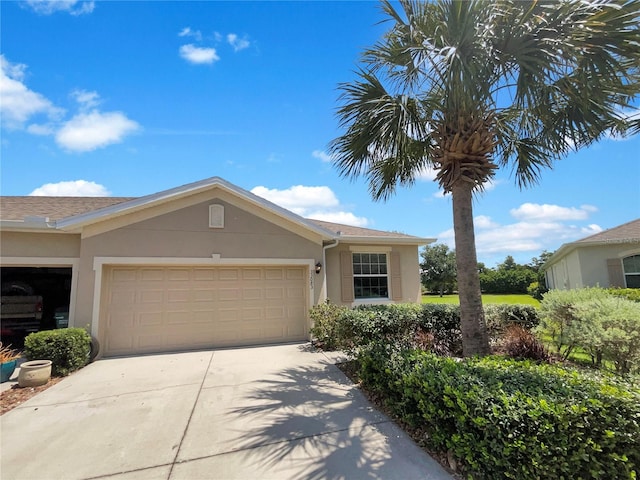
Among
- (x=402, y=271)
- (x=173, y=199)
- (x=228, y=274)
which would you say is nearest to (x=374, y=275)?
(x=402, y=271)

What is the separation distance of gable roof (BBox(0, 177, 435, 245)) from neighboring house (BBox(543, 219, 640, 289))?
824cm

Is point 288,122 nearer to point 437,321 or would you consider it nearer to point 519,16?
point 519,16

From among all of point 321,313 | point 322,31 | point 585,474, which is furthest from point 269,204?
point 585,474

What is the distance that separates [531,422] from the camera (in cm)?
284

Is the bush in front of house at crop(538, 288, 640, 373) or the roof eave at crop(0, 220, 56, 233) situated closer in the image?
the bush in front of house at crop(538, 288, 640, 373)

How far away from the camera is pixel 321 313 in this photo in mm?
9109

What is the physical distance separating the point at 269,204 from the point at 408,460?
751 centimetres

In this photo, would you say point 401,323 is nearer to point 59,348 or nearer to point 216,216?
point 216,216

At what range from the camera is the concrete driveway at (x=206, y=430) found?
3445mm

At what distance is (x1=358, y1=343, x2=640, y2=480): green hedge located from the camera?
274cm

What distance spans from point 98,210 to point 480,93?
9.06 metres

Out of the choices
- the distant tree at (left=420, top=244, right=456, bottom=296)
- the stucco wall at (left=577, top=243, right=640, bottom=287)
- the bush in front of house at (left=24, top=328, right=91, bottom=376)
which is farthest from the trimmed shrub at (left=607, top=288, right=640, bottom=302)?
the distant tree at (left=420, top=244, right=456, bottom=296)

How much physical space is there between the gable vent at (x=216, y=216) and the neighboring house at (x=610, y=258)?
15.1 m

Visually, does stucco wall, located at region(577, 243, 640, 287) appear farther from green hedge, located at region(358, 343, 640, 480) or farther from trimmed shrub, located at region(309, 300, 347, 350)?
green hedge, located at region(358, 343, 640, 480)
